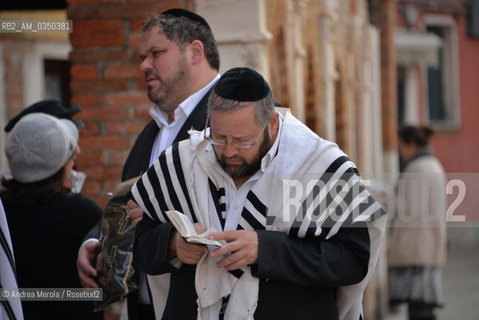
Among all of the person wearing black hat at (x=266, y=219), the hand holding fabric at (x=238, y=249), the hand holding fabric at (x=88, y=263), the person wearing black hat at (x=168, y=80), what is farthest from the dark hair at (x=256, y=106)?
the hand holding fabric at (x=88, y=263)

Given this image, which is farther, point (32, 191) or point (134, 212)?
point (32, 191)

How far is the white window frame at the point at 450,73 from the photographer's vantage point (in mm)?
20219

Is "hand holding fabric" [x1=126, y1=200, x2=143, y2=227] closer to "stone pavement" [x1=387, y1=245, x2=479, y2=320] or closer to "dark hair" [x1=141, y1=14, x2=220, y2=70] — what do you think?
"dark hair" [x1=141, y1=14, x2=220, y2=70]

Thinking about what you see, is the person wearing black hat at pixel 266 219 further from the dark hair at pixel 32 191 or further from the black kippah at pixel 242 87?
the dark hair at pixel 32 191

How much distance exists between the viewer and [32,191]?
151 inches

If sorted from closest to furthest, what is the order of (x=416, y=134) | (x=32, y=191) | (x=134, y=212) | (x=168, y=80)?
(x=134, y=212)
(x=168, y=80)
(x=32, y=191)
(x=416, y=134)

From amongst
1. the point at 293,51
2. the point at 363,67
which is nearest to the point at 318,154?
the point at 293,51

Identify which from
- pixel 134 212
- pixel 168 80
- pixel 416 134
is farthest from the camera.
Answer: pixel 416 134

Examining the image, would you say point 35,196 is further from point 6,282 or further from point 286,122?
point 286,122

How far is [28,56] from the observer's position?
11078 millimetres

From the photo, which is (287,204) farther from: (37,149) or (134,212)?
(37,149)

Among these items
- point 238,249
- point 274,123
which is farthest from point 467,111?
point 238,249

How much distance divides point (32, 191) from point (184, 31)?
1.00 metres

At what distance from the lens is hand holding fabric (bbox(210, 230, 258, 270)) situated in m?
2.71
